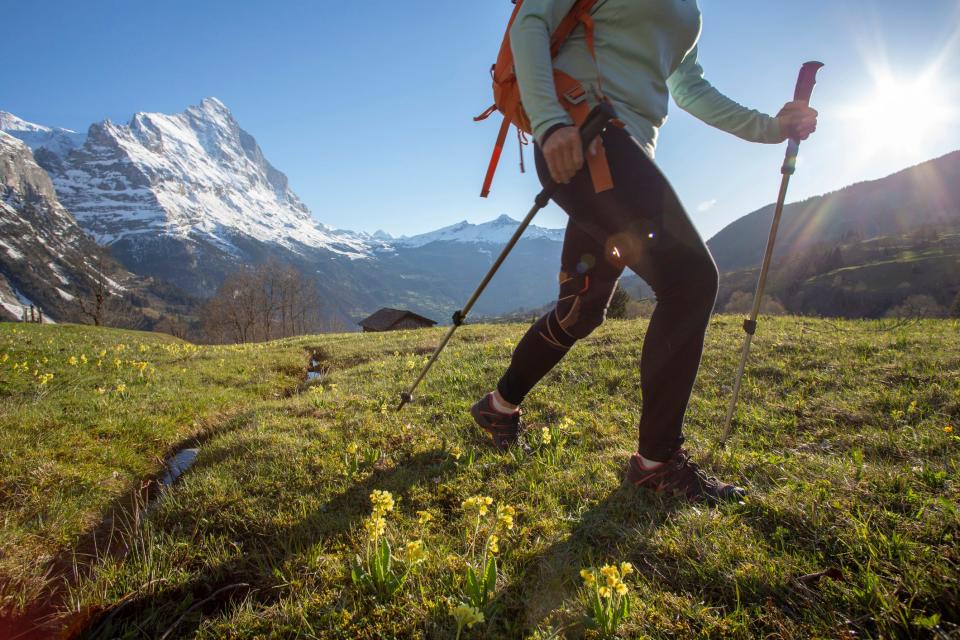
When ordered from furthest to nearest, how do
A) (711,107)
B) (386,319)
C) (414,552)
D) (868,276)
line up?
(868,276)
(386,319)
(711,107)
(414,552)

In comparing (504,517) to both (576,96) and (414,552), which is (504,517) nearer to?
(414,552)

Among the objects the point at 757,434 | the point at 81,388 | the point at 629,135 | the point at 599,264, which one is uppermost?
the point at 629,135

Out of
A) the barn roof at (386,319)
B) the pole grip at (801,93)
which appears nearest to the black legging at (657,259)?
the pole grip at (801,93)

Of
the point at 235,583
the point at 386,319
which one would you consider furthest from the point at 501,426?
the point at 386,319

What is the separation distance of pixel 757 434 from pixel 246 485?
4316mm

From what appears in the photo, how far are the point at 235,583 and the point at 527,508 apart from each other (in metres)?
1.73

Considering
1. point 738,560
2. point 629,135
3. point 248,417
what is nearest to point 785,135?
point 629,135

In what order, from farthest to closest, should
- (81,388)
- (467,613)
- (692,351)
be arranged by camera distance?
1. (81,388)
2. (692,351)
3. (467,613)

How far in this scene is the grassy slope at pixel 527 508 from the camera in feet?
6.37

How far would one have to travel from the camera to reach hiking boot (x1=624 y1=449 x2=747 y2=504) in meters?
2.85

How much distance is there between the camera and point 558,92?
9.70 ft

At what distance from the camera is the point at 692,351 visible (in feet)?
9.52

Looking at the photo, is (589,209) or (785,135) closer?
(589,209)

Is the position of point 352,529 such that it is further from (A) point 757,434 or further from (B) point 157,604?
(A) point 757,434
